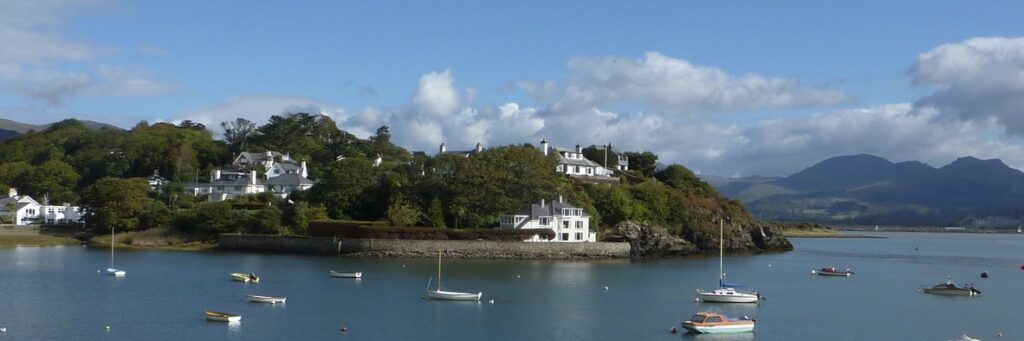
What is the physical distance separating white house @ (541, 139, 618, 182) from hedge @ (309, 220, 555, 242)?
925 inches

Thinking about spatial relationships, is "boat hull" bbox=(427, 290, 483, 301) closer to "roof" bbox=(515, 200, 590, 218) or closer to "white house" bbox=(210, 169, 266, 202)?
"roof" bbox=(515, 200, 590, 218)

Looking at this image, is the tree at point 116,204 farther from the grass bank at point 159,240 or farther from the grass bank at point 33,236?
the grass bank at point 33,236

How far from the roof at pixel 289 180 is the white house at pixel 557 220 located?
2971cm

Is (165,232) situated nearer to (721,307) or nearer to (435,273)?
(435,273)

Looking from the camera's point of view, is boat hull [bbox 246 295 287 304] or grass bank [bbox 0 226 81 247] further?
grass bank [bbox 0 226 81 247]

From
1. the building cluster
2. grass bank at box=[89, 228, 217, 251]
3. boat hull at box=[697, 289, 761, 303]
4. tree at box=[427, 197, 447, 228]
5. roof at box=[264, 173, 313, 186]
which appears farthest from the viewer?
roof at box=[264, 173, 313, 186]

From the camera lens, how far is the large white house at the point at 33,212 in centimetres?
9956

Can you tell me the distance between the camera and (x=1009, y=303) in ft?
180

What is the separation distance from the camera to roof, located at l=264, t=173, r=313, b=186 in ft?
336

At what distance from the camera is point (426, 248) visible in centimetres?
7644

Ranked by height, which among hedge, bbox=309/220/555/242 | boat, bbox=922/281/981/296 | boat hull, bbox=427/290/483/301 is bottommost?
boat, bbox=922/281/981/296

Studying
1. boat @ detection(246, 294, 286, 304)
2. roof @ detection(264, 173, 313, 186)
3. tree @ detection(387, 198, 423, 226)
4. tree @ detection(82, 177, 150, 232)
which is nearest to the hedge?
tree @ detection(387, 198, 423, 226)

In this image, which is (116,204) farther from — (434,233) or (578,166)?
(578,166)

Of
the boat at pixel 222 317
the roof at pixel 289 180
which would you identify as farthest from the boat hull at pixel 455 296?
the roof at pixel 289 180
